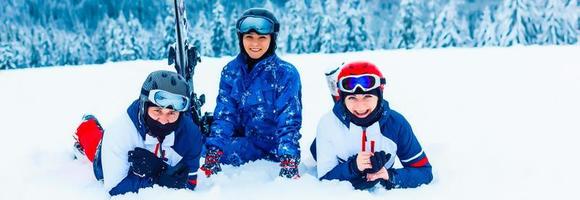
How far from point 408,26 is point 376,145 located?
1548 inches

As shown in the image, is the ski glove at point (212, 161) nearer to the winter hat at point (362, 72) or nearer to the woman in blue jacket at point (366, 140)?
the woman in blue jacket at point (366, 140)

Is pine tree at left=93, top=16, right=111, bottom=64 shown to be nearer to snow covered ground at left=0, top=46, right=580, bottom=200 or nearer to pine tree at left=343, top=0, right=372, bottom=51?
pine tree at left=343, top=0, right=372, bottom=51

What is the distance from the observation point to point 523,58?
16438 mm

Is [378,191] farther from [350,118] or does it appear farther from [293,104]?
[293,104]

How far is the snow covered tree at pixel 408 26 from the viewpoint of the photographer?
41844mm

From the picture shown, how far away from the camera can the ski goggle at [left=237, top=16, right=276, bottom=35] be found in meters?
4.87

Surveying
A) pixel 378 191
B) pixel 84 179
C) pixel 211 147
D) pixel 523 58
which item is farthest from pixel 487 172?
pixel 523 58

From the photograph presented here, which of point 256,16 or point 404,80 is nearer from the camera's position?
point 256,16

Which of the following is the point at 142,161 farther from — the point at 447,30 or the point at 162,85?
Answer: the point at 447,30

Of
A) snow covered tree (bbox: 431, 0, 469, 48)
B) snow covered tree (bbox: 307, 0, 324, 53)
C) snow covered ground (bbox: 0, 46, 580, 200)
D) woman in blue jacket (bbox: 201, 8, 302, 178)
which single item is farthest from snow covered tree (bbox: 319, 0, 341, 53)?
woman in blue jacket (bbox: 201, 8, 302, 178)

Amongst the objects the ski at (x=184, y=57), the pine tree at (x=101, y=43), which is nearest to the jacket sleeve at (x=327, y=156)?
the ski at (x=184, y=57)

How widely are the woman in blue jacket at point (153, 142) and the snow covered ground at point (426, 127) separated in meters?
0.16

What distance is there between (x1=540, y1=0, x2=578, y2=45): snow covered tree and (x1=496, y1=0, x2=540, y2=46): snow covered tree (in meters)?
0.68

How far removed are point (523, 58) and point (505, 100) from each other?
24.6 feet
